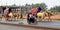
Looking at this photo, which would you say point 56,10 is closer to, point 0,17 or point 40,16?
point 40,16

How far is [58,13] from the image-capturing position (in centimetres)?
1310

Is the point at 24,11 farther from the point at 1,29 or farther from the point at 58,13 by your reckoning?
the point at 1,29

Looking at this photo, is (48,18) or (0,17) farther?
(0,17)

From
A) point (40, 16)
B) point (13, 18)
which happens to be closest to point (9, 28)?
point (40, 16)

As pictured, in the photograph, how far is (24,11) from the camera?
45.5 feet

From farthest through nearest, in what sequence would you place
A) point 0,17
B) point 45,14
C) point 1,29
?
point 0,17 < point 45,14 < point 1,29

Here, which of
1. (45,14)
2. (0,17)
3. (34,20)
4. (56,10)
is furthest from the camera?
(0,17)

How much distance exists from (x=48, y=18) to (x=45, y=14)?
406 millimetres

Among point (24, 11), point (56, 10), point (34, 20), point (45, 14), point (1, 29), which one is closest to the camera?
point (1, 29)

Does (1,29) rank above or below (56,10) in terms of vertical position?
below

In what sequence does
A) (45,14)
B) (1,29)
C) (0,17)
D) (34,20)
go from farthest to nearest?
(0,17) < (45,14) < (34,20) < (1,29)

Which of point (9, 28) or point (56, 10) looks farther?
point (56, 10)

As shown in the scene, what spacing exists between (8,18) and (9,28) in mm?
5977

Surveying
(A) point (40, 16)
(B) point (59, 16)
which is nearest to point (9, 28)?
(A) point (40, 16)
